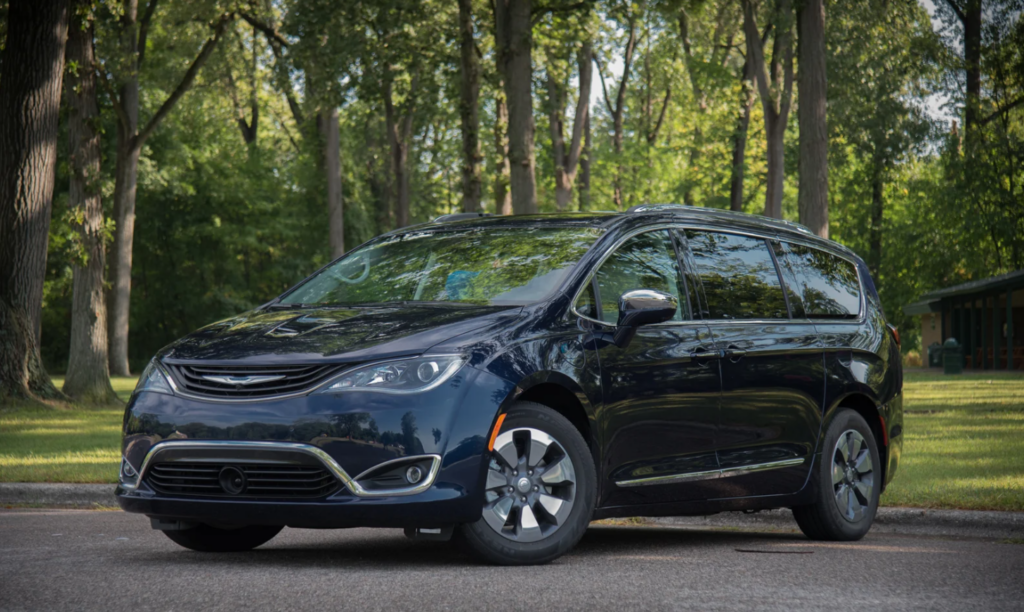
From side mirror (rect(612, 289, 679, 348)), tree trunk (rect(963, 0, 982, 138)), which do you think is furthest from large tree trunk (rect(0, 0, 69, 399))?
tree trunk (rect(963, 0, 982, 138))

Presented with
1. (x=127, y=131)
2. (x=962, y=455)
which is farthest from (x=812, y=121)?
(x=127, y=131)

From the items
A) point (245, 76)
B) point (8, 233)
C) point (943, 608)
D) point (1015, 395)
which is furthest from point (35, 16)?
point (245, 76)

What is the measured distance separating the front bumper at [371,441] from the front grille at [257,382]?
74mm

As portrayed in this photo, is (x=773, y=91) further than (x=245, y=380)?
Yes

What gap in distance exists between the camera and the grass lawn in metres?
9.42

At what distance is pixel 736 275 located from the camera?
7551 mm

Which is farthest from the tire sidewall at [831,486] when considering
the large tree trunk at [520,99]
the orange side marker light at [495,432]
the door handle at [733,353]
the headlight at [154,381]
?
the large tree trunk at [520,99]

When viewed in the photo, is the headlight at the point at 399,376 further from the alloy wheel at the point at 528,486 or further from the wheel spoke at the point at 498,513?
the wheel spoke at the point at 498,513

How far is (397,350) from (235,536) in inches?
71.2

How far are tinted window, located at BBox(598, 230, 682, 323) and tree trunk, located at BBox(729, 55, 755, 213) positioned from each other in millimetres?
31371

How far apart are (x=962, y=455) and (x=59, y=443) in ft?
31.8

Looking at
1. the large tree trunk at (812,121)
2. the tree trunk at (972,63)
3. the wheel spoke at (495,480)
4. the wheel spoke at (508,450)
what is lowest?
the wheel spoke at (495,480)

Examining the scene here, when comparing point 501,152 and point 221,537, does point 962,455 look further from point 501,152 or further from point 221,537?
point 501,152

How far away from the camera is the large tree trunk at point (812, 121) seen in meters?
19.7
